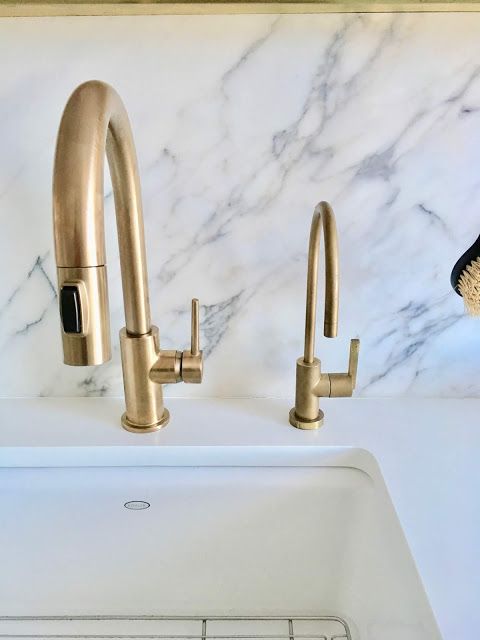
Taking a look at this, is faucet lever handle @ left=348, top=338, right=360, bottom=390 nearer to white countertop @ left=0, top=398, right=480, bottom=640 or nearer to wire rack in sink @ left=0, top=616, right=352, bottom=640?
white countertop @ left=0, top=398, right=480, bottom=640

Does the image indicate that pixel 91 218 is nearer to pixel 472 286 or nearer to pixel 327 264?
pixel 327 264

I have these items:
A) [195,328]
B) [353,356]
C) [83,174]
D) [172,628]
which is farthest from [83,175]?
[172,628]

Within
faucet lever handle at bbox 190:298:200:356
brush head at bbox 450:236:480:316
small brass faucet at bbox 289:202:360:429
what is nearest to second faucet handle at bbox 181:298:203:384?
faucet lever handle at bbox 190:298:200:356

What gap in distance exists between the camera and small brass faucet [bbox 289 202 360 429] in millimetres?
541

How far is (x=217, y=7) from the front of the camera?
545 mm

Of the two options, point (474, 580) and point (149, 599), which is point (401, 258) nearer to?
point (474, 580)

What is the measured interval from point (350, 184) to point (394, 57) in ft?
0.44

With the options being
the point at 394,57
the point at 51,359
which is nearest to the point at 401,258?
the point at 394,57

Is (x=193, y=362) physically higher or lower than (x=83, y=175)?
lower

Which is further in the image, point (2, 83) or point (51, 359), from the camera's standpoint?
point (51, 359)

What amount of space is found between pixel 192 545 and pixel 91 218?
0.41 m

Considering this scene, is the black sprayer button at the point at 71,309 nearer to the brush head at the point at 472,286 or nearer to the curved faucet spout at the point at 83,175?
the curved faucet spout at the point at 83,175

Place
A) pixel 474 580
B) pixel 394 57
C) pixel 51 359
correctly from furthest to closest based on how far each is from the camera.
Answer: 1. pixel 51 359
2. pixel 394 57
3. pixel 474 580

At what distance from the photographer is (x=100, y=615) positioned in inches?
24.4
